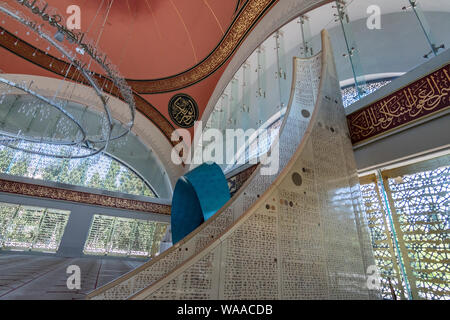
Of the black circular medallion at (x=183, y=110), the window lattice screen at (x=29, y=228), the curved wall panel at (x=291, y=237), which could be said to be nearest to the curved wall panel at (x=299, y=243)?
the curved wall panel at (x=291, y=237)

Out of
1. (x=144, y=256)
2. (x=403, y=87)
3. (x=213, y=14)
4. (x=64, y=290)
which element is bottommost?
(x=64, y=290)

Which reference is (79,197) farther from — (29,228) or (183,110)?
(183,110)

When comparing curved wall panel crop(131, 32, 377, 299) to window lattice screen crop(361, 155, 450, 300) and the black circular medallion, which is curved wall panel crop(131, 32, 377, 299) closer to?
window lattice screen crop(361, 155, 450, 300)

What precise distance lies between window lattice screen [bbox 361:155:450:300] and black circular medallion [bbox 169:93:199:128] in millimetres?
6253

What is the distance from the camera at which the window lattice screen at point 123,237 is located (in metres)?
6.18

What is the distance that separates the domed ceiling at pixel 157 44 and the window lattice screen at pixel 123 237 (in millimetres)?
3152

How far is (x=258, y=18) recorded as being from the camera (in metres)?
5.37

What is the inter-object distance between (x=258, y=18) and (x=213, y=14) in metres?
1.59

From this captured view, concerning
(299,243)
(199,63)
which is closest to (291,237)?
(299,243)

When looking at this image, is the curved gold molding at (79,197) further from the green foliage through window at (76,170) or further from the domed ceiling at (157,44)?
the domed ceiling at (157,44)

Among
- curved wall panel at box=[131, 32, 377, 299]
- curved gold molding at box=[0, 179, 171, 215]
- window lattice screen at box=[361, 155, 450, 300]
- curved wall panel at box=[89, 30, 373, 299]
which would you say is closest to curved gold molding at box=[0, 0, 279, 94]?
curved gold molding at box=[0, 179, 171, 215]

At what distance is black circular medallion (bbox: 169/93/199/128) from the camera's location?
7604mm

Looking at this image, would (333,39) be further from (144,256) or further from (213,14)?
(144,256)

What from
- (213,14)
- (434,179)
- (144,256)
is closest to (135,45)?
(213,14)
